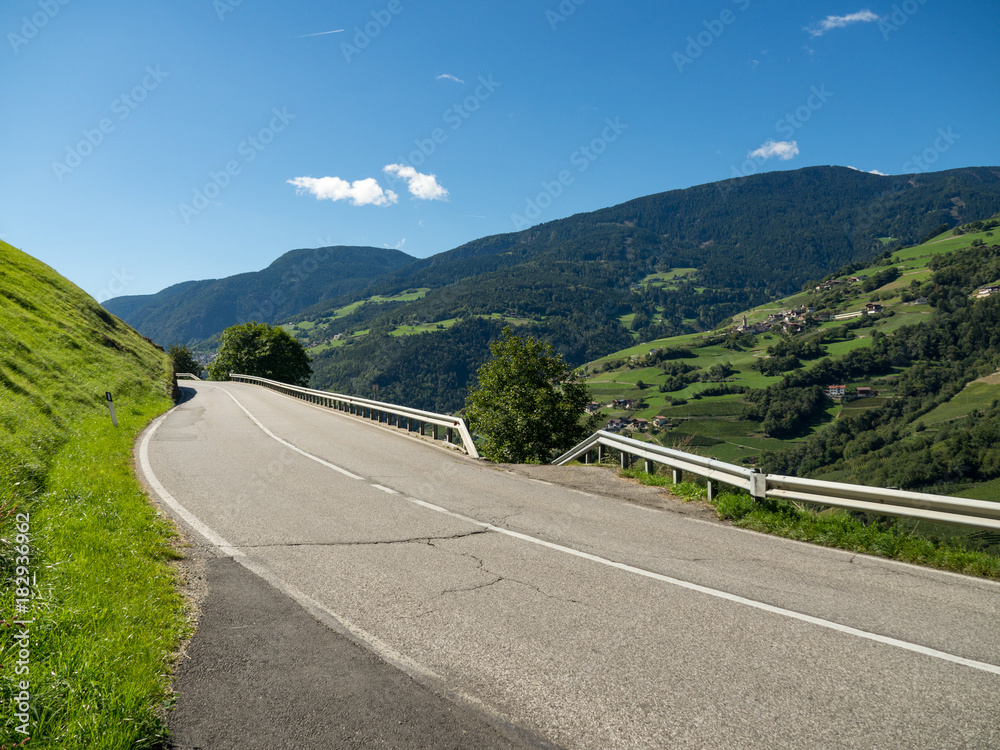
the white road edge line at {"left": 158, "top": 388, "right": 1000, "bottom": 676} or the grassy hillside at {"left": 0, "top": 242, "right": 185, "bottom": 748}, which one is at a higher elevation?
the grassy hillside at {"left": 0, "top": 242, "right": 185, "bottom": 748}

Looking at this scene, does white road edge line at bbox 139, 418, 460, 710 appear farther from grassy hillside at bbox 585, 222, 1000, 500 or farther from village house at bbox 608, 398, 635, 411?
village house at bbox 608, 398, 635, 411

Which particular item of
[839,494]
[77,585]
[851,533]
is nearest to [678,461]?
[839,494]

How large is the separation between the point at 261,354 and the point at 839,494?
70299 millimetres

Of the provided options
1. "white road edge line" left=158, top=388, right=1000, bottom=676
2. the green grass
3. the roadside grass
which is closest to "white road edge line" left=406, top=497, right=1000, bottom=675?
"white road edge line" left=158, top=388, right=1000, bottom=676

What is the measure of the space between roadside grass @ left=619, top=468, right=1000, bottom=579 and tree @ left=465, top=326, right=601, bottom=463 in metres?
12.8

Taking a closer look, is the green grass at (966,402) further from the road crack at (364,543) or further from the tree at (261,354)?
the tree at (261,354)

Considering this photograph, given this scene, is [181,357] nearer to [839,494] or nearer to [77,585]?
[77,585]

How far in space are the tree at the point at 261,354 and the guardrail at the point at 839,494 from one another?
6662cm

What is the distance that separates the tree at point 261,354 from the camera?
2692 inches

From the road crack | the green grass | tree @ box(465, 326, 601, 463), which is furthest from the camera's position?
the green grass

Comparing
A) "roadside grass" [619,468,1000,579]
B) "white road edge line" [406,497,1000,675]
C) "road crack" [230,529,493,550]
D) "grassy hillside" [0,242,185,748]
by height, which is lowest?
"roadside grass" [619,468,1000,579]

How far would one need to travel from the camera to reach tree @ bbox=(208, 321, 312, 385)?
68.4 m

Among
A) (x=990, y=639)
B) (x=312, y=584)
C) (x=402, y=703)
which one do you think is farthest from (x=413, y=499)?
(x=990, y=639)

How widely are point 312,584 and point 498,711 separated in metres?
2.59
